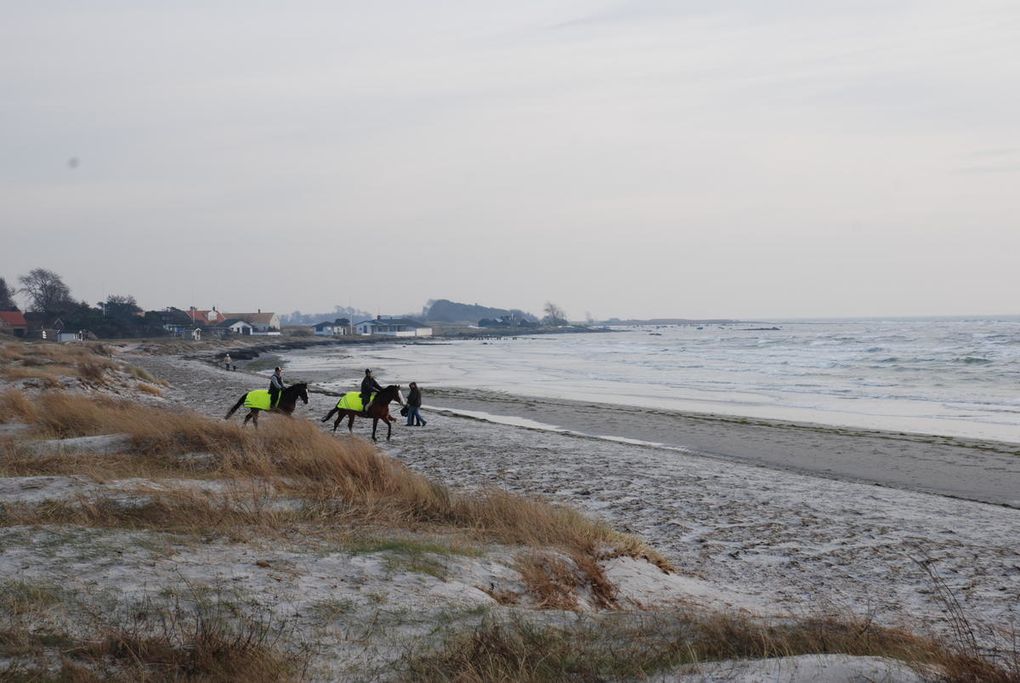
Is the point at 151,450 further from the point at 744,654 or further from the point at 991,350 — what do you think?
the point at 991,350

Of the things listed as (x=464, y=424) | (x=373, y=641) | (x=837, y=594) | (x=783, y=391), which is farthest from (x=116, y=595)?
(x=783, y=391)

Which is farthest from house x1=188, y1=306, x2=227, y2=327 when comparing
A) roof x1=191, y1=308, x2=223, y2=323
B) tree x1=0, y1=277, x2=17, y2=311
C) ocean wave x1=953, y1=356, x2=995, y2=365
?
ocean wave x1=953, y1=356, x2=995, y2=365

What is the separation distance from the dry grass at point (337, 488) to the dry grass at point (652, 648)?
6.04ft

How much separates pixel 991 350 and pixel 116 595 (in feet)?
194

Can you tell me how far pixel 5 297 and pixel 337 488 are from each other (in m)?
134

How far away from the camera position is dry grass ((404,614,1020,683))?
4.64 meters

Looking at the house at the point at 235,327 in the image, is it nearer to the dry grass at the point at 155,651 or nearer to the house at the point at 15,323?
the house at the point at 15,323

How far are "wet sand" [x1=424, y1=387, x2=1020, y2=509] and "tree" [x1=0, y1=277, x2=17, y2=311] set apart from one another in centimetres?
11746

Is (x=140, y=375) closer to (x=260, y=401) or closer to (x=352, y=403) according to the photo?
(x=260, y=401)

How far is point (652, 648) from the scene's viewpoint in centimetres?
518

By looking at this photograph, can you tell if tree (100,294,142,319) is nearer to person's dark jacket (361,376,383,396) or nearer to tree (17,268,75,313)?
tree (17,268,75,313)

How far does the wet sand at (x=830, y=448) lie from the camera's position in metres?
14.8

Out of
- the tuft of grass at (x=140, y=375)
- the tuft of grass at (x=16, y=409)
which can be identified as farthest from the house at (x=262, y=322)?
the tuft of grass at (x=16, y=409)

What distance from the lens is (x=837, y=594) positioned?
7.97m
